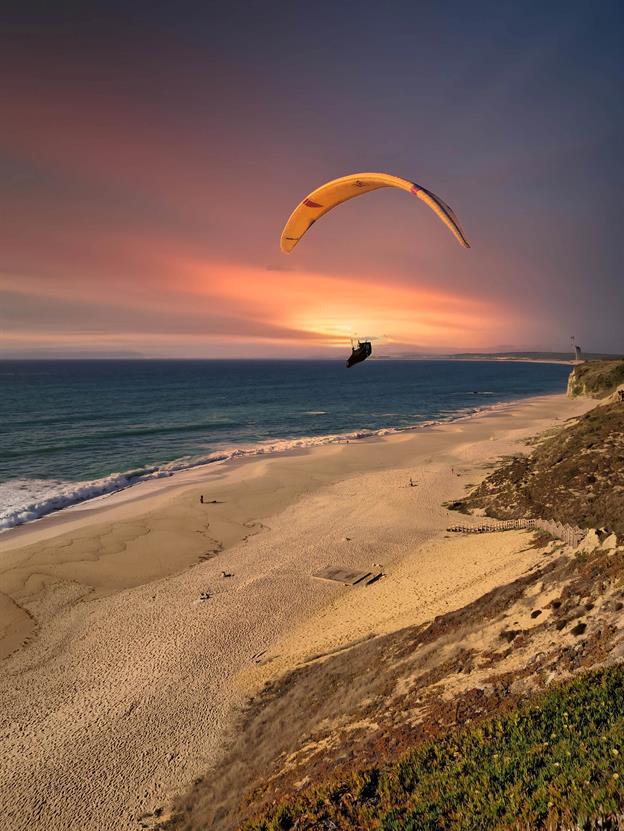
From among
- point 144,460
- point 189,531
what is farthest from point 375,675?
point 144,460

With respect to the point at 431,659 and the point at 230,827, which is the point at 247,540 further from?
the point at 230,827

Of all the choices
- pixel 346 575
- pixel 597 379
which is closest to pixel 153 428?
pixel 346 575

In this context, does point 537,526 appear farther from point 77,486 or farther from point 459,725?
point 77,486

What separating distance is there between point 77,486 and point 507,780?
37.8 m

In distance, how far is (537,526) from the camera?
19.9m

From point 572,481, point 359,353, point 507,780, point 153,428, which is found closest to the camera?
point 507,780

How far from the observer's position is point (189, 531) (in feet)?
89.4

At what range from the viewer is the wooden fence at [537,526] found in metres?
16.0

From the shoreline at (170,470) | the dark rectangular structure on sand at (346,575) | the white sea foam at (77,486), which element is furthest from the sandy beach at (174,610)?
the white sea foam at (77,486)

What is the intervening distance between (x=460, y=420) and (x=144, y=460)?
48.3 metres

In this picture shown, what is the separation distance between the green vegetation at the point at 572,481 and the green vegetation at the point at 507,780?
913 cm

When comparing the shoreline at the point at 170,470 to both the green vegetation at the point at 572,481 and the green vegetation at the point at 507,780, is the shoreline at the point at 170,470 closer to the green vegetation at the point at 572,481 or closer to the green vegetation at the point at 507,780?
the green vegetation at the point at 572,481

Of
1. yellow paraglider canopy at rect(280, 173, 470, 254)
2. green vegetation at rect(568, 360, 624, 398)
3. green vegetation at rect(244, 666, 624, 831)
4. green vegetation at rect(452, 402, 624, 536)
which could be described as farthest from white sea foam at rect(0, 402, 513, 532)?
green vegetation at rect(568, 360, 624, 398)

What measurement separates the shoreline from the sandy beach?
1.42 metres
